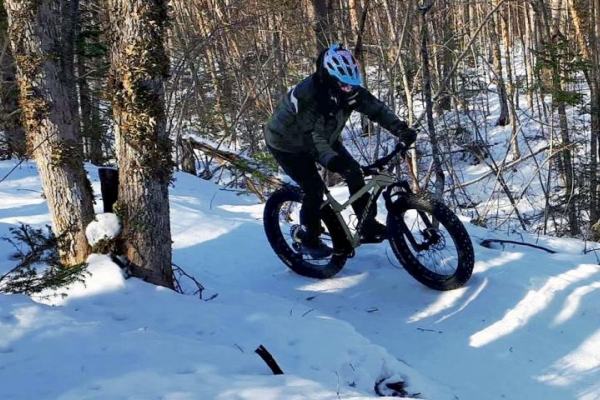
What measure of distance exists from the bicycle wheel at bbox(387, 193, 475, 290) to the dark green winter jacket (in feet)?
1.82

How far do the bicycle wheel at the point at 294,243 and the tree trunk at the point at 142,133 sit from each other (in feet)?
4.67

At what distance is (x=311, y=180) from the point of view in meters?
5.70

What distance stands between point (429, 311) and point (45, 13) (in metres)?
3.76

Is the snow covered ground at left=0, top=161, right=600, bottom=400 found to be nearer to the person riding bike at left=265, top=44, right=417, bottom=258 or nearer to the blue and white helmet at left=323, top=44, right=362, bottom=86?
the person riding bike at left=265, top=44, right=417, bottom=258

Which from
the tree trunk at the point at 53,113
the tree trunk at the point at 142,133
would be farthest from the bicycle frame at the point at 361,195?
the tree trunk at the point at 53,113

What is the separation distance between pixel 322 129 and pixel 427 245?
1.30 metres

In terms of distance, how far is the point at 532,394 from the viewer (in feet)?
13.2

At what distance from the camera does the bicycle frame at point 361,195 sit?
5.46m

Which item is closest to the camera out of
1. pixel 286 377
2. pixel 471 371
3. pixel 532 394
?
pixel 286 377

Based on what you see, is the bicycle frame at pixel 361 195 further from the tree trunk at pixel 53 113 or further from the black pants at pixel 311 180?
the tree trunk at pixel 53 113

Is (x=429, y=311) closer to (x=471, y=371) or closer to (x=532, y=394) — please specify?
(x=471, y=371)

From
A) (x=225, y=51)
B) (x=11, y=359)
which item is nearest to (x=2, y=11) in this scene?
(x=11, y=359)

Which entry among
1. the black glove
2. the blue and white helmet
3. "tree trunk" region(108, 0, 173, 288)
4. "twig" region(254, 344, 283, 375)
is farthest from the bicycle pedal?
"twig" region(254, 344, 283, 375)

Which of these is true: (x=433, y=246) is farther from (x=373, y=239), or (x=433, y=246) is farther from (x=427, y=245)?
(x=373, y=239)
